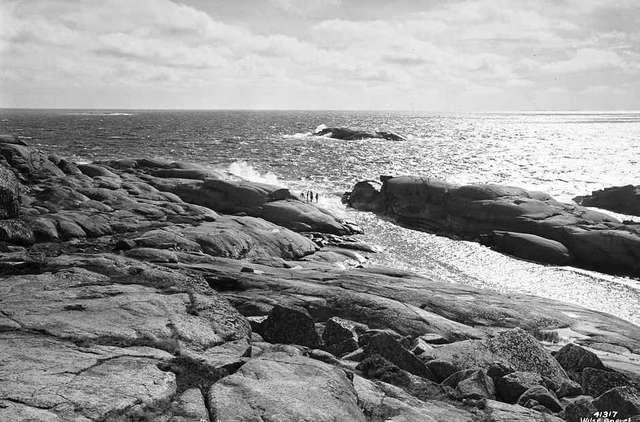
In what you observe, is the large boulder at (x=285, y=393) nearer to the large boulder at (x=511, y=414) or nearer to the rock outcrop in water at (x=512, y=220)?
the large boulder at (x=511, y=414)

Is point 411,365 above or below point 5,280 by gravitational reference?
below

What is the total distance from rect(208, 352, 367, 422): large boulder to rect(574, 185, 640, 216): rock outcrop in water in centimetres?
5612

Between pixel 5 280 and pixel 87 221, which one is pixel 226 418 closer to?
pixel 5 280

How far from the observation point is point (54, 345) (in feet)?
29.1

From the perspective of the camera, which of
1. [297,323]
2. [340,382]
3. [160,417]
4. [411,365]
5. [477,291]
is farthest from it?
[477,291]

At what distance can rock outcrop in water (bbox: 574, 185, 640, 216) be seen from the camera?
53094mm

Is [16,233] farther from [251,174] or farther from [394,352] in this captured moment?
[251,174]

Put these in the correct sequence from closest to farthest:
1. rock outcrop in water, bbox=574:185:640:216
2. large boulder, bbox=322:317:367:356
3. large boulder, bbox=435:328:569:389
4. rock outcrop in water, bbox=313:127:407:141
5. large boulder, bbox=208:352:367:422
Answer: large boulder, bbox=208:352:367:422 < large boulder, bbox=435:328:569:389 < large boulder, bbox=322:317:367:356 < rock outcrop in water, bbox=574:185:640:216 < rock outcrop in water, bbox=313:127:407:141

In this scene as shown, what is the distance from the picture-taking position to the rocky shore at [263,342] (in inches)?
305

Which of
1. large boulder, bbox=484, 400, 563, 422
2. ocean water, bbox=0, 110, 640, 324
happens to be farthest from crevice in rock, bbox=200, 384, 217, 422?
ocean water, bbox=0, 110, 640, 324

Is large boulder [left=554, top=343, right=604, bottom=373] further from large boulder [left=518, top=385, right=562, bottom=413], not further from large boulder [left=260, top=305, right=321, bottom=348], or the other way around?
large boulder [left=260, top=305, right=321, bottom=348]

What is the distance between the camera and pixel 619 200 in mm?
54375

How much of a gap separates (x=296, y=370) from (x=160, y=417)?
271cm

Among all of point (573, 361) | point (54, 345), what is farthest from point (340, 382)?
point (573, 361)
